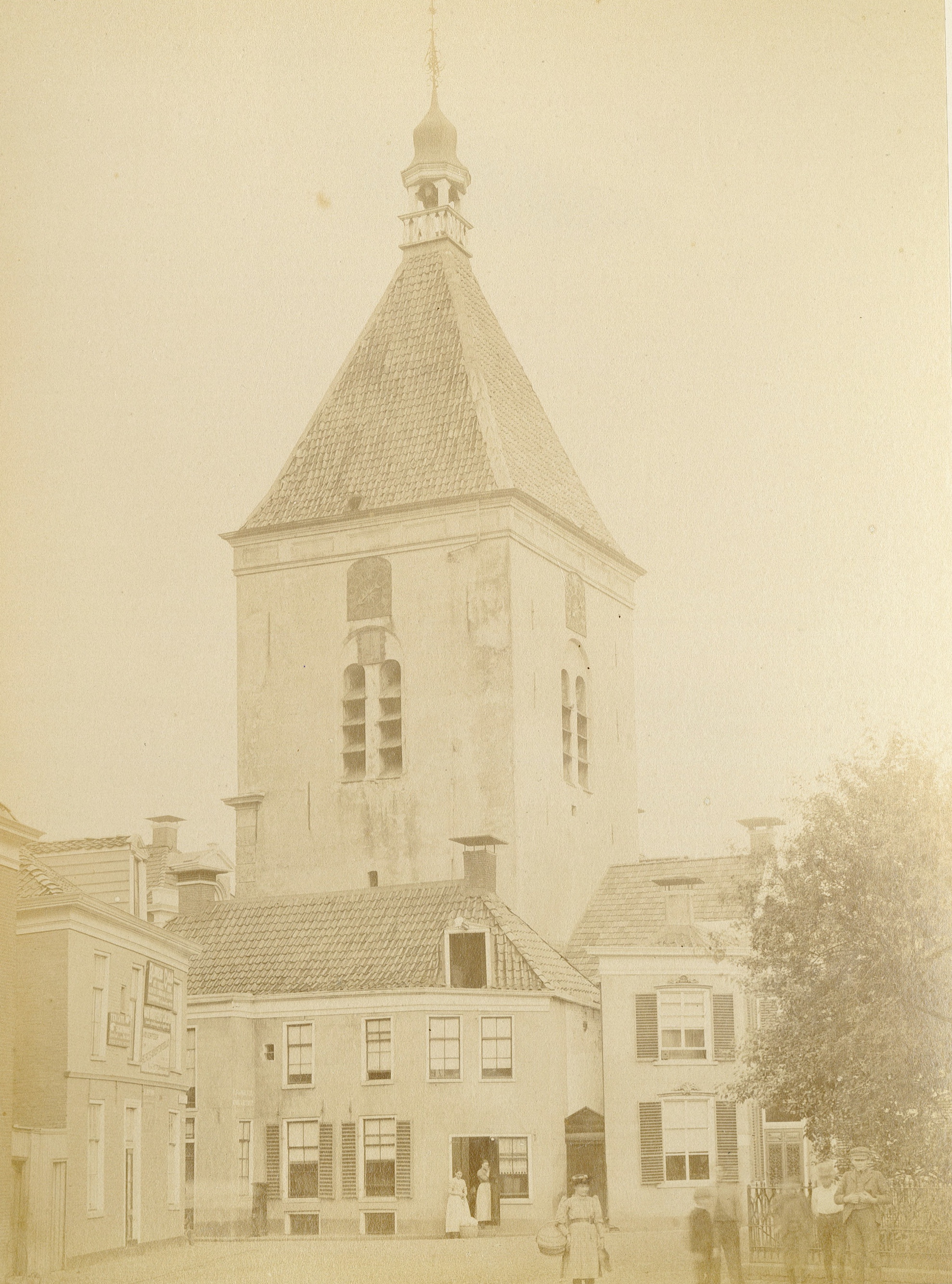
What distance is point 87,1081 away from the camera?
7.55m

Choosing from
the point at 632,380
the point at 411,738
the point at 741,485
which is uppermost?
the point at 632,380

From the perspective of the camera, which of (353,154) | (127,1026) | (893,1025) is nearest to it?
(127,1026)

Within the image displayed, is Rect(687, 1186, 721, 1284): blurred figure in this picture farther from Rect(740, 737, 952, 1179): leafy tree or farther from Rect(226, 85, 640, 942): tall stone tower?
Rect(226, 85, 640, 942): tall stone tower

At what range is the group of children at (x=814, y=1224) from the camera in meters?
7.72

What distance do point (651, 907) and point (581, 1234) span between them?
5.68ft

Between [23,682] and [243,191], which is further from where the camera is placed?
[243,191]

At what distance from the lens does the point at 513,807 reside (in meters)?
8.62

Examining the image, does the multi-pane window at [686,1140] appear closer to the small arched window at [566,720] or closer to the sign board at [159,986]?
the small arched window at [566,720]

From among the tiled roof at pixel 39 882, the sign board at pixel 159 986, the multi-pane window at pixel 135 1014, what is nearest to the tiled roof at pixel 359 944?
the sign board at pixel 159 986

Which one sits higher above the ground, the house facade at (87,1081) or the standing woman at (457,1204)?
the house facade at (87,1081)

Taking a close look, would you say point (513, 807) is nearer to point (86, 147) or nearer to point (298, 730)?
point (298, 730)

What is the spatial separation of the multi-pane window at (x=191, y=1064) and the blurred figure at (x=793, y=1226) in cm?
283

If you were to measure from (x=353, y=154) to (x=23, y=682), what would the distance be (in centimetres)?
329

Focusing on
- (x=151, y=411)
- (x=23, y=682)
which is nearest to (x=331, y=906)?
(x=23, y=682)
